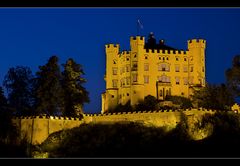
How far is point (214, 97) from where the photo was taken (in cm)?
6469

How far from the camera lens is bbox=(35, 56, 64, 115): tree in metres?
59.2

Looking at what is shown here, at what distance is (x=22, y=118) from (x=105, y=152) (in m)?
10.1

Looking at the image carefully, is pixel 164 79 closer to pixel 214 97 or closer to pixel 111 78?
pixel 111 78

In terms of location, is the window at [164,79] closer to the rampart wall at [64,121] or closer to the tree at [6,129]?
the rampart wall at [64,121]

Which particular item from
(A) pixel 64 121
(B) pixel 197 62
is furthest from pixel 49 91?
(B) pixel 197 62

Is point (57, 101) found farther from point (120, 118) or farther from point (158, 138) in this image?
point (158, 138)

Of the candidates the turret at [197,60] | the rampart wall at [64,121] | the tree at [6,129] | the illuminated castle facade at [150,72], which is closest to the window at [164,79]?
the illuminated castle facade at [150,72]

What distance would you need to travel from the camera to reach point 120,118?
192 ft

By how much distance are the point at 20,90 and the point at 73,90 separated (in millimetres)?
5582

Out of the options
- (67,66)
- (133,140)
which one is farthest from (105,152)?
(67,66)

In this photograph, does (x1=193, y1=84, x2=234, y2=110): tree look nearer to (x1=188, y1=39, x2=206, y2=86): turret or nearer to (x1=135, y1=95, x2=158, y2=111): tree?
(x1=188, y1=39, x2=206, y2=86): turret

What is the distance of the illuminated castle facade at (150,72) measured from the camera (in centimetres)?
7106

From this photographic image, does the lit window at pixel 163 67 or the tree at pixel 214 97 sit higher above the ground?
the lit window at pixel 163 67

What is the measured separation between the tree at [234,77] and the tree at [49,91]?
55.3 ft
